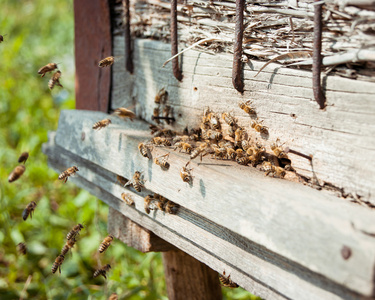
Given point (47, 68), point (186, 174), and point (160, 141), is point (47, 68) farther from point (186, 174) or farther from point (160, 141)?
point (186, 174)

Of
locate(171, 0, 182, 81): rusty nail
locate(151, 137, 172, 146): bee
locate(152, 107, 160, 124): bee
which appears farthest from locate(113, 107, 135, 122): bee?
locate(151, 137, 172, 146): bee

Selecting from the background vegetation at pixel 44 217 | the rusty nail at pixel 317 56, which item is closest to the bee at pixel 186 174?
the rusty nail at pixel 317 56

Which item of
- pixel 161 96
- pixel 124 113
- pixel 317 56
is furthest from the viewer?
pixel 124 113

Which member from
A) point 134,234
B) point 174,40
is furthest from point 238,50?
point 134,234

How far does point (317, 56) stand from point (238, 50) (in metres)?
0.41

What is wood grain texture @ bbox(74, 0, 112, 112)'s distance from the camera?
9.43 feet

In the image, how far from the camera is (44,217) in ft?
16.4

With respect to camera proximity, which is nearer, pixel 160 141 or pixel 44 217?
→ pixel 160 141

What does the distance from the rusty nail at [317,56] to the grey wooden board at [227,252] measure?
570mm

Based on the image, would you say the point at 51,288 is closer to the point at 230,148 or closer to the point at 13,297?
the point at 13,297

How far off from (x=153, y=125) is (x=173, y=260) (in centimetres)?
90

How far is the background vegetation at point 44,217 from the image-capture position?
402 cm

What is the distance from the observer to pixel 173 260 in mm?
2820

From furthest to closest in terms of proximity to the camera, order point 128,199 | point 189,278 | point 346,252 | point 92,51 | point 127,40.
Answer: point 92,51 → point 189,278 → point 127,40 → point 128,199 → point 346,252
